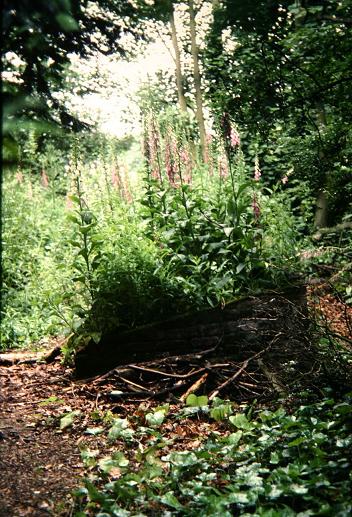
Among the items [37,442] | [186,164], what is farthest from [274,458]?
[186,164]

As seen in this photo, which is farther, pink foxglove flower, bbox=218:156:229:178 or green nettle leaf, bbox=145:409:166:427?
pink foxglove flower, bbox=218:156:229:178

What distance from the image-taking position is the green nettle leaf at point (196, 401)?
3908mm

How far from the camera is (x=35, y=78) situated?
9.73ft

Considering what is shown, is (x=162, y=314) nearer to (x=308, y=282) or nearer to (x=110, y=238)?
(x=110, y=238)

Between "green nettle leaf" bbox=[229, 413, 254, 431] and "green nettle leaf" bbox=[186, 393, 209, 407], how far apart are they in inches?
15.1

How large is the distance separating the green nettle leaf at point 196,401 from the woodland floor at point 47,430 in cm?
15

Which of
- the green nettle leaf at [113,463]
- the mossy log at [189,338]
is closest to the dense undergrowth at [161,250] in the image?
the mossy log at [189,338]

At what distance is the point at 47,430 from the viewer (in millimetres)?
3787

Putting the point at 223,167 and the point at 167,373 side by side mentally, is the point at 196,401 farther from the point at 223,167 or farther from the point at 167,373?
the point at 223,167

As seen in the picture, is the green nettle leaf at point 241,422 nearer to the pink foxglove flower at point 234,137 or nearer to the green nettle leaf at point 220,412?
the green nettle leaf at point 220,412

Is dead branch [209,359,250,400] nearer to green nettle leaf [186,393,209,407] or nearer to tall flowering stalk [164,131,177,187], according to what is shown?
green nettle leaf [186,393,209,407]

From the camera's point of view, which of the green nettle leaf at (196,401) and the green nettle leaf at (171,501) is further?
the green nettle leaf at (196,401)

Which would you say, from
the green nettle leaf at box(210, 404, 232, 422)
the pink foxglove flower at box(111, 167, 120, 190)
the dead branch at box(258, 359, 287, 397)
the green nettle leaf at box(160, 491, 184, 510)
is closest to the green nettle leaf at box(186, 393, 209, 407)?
the green nettle leaf at box(210, 404, 232, 422)

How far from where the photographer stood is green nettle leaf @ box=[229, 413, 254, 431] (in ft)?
11.3
